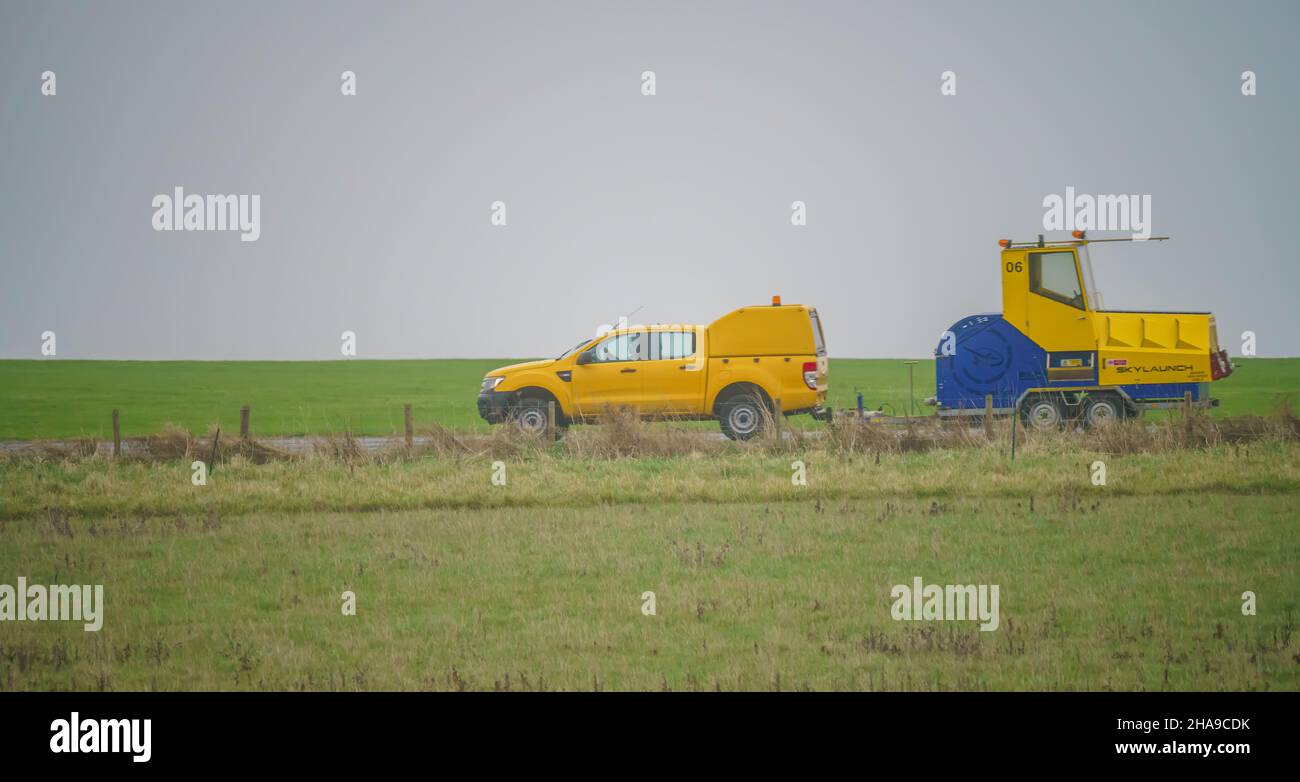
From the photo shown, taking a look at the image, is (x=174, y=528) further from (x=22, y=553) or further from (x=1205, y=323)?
(x=1205, y=323)

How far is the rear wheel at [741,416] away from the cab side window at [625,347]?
1926mm

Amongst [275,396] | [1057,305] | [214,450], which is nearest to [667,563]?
[214,450]


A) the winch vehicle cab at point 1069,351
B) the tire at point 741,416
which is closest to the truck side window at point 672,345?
the tire at point 741,416

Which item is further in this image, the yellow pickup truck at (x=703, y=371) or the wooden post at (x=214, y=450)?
the yellow pickup truck at (x=703, y=371)

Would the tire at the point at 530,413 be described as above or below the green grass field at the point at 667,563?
above

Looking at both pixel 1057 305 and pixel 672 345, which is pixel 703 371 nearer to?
pixel 672 345

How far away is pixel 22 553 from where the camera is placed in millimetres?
15578

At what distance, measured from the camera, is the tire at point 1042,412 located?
25141mm

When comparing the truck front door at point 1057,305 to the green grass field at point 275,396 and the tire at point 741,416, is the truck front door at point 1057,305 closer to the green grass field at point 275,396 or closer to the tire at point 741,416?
the green grass field at point 275,396

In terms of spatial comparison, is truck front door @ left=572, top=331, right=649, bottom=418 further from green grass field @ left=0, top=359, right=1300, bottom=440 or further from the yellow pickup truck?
green grass field @ left=0, top=359, right=1300, bottom=440

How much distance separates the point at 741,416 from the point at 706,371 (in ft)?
3.68

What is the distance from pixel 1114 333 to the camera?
24.9 metres

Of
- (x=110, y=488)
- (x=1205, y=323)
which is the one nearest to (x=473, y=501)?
(x=110, y=488)
